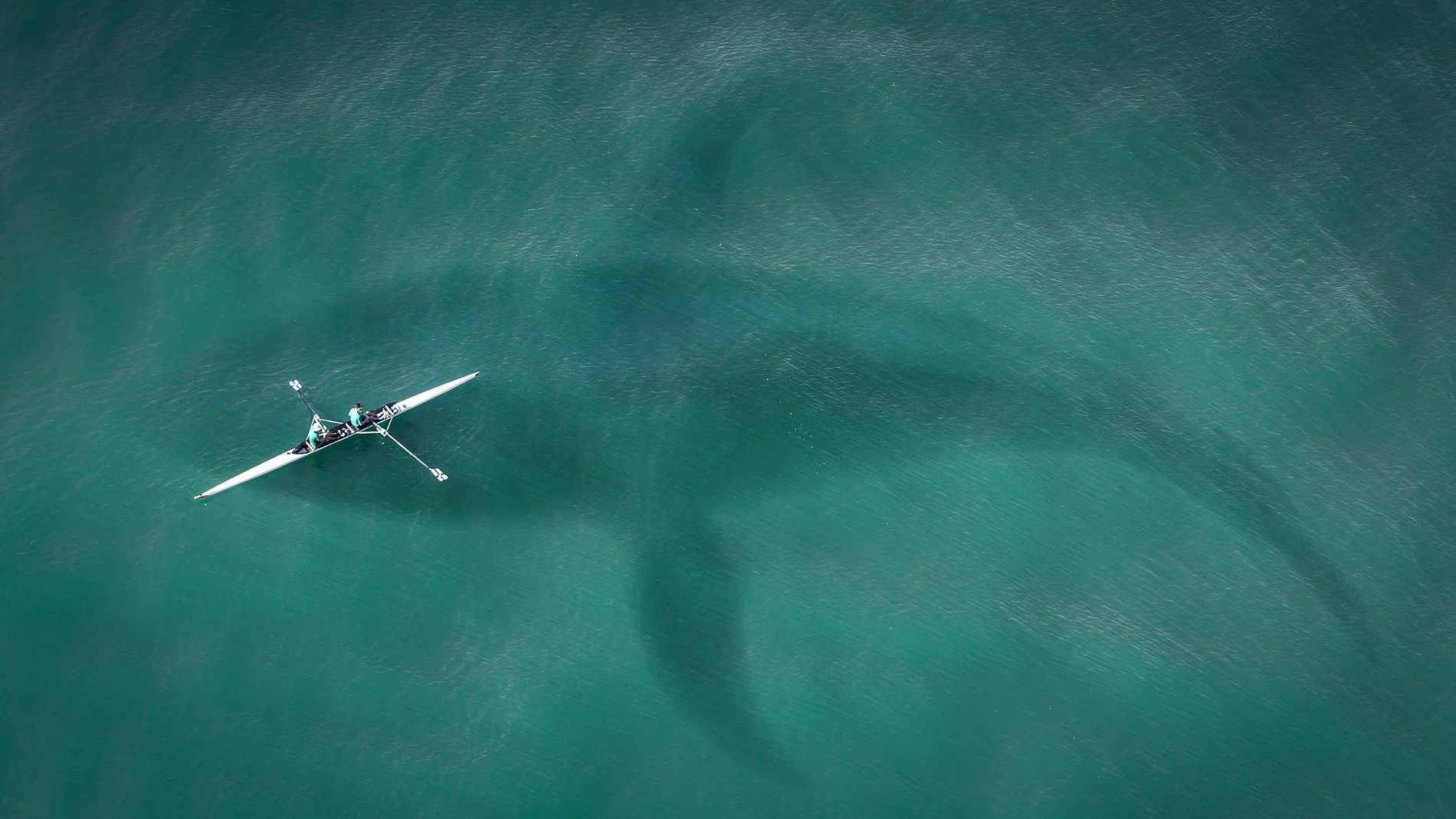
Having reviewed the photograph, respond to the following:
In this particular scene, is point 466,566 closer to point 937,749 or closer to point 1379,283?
point 937,749

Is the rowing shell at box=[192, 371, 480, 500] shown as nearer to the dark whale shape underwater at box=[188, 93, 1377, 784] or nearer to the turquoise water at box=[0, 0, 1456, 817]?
the turquoise water at box=[0, 0, 1456, 817]

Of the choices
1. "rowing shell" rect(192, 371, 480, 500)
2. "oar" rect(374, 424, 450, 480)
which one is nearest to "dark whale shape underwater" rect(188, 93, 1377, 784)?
"oar" rect(374, 424, 450, 480)

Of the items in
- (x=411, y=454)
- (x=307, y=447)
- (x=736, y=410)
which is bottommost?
(x=411, y=454)

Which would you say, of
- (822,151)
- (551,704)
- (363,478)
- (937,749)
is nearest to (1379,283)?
(822,151)

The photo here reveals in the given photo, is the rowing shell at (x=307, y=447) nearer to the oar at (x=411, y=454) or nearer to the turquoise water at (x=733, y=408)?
the oar at (x=411, y=454)

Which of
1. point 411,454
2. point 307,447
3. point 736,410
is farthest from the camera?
point 736,410

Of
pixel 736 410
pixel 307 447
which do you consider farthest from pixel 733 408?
pixel 307 447

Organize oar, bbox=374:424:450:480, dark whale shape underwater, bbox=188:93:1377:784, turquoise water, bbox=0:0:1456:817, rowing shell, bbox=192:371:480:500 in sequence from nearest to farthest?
1. turquoise water, bbox=0:0:1456:817
2. rowing shell, bbox=192:371:480:500
3. dark whale shape underwater, bbox=188:93:1377:784
4. oar, bbox=374:424:450:480

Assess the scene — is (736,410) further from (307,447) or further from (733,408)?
(307,447)
